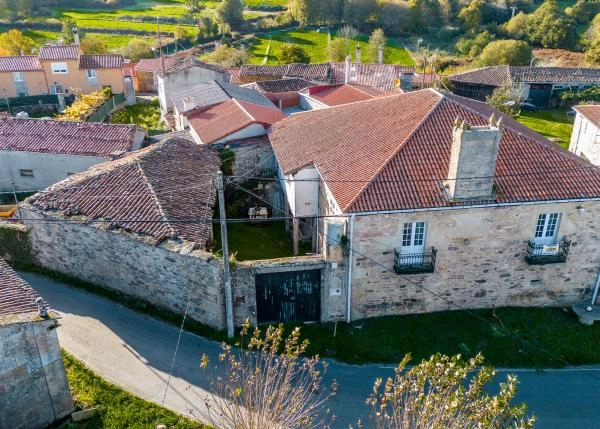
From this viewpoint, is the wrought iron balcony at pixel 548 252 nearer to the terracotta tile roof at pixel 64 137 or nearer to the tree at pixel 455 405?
the tree at pixel 455 405

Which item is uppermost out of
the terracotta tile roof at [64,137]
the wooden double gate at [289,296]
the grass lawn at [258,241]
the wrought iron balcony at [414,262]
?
the terracotta tile roof at [64,137]

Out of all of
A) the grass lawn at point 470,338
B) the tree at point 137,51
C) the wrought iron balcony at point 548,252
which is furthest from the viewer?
the tree at point 137,51

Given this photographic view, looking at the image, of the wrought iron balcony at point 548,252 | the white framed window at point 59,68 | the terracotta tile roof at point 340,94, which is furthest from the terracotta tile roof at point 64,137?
the wrought iron balcony at point 548,252

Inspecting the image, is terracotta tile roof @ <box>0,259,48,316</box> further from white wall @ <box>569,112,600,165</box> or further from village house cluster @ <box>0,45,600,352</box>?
white wall @ <box>569,112,600,165</box>

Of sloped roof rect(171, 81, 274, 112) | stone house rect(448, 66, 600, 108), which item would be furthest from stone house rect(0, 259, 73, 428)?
stone house rect(448, 66, 600, 108)

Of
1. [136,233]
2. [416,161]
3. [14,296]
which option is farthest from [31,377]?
[416,161]

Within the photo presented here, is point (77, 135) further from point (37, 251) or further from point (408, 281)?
point (408, 281)

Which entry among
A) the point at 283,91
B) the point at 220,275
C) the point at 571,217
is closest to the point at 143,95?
the point at 283,91
